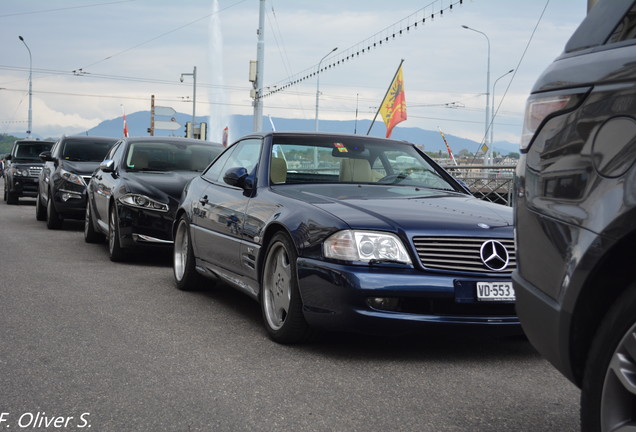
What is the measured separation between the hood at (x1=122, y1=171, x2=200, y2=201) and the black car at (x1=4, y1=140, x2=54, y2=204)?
1343 cm

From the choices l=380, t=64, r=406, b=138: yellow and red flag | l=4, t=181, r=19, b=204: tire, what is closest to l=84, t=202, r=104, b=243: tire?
l=4, t=181, r=19, b=204: tire

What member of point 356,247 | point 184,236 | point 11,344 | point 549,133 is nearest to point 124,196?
point 184,236

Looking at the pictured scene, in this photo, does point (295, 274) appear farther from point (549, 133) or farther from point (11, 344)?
point (549, 133)

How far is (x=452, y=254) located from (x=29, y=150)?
21405 mm

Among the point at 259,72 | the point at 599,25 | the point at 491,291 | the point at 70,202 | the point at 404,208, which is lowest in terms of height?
the point at 70,202

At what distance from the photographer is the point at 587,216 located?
2.67m

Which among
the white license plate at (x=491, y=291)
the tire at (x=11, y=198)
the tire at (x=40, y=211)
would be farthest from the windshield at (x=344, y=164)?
the tire at (x=11, y=198)

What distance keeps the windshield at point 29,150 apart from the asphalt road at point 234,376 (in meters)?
17.9

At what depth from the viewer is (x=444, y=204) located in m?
6.11

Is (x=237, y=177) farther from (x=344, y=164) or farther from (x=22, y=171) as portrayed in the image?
(x=22, y=171)

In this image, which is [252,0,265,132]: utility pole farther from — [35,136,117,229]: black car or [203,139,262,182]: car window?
[203,139,262,182]: car window

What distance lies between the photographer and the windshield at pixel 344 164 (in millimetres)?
6872

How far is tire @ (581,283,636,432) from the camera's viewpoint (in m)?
2.52

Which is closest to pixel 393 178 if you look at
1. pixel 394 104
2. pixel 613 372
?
pixel 613 372
